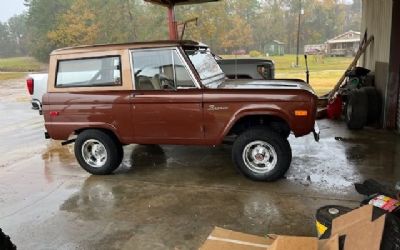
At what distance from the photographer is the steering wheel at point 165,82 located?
5.20 m

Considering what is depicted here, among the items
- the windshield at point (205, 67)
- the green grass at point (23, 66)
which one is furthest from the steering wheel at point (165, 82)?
the green grass at point (23, 66)

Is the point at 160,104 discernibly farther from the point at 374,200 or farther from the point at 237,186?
the point at 374,200

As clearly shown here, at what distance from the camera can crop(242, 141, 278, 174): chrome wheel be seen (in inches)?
197

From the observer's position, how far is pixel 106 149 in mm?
5566

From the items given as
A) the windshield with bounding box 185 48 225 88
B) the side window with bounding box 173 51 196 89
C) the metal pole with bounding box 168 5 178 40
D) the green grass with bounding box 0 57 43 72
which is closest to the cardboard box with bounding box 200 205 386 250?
the side window with bounding box 173 51 196 89

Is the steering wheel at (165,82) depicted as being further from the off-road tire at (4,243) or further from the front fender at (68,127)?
the off-road tire at (4,243)

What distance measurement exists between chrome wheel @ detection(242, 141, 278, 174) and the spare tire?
148 inches

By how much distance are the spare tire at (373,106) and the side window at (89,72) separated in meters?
5.16

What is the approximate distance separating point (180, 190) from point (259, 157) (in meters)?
1.11

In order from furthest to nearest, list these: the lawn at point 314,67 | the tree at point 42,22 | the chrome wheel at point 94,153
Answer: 1. the tree at point 42,22
2. the lawn at point 314,67
3. the chrome wheel at point 94,153

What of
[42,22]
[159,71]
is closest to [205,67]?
[159,71]

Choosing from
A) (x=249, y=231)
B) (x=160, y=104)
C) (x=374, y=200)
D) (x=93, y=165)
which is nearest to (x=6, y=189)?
(x=93, y=165)

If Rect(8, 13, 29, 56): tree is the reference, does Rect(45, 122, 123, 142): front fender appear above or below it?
below

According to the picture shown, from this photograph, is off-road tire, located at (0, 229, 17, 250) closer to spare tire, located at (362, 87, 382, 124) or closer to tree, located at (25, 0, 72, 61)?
spare tire, located at (362, 87, 382, 124)
